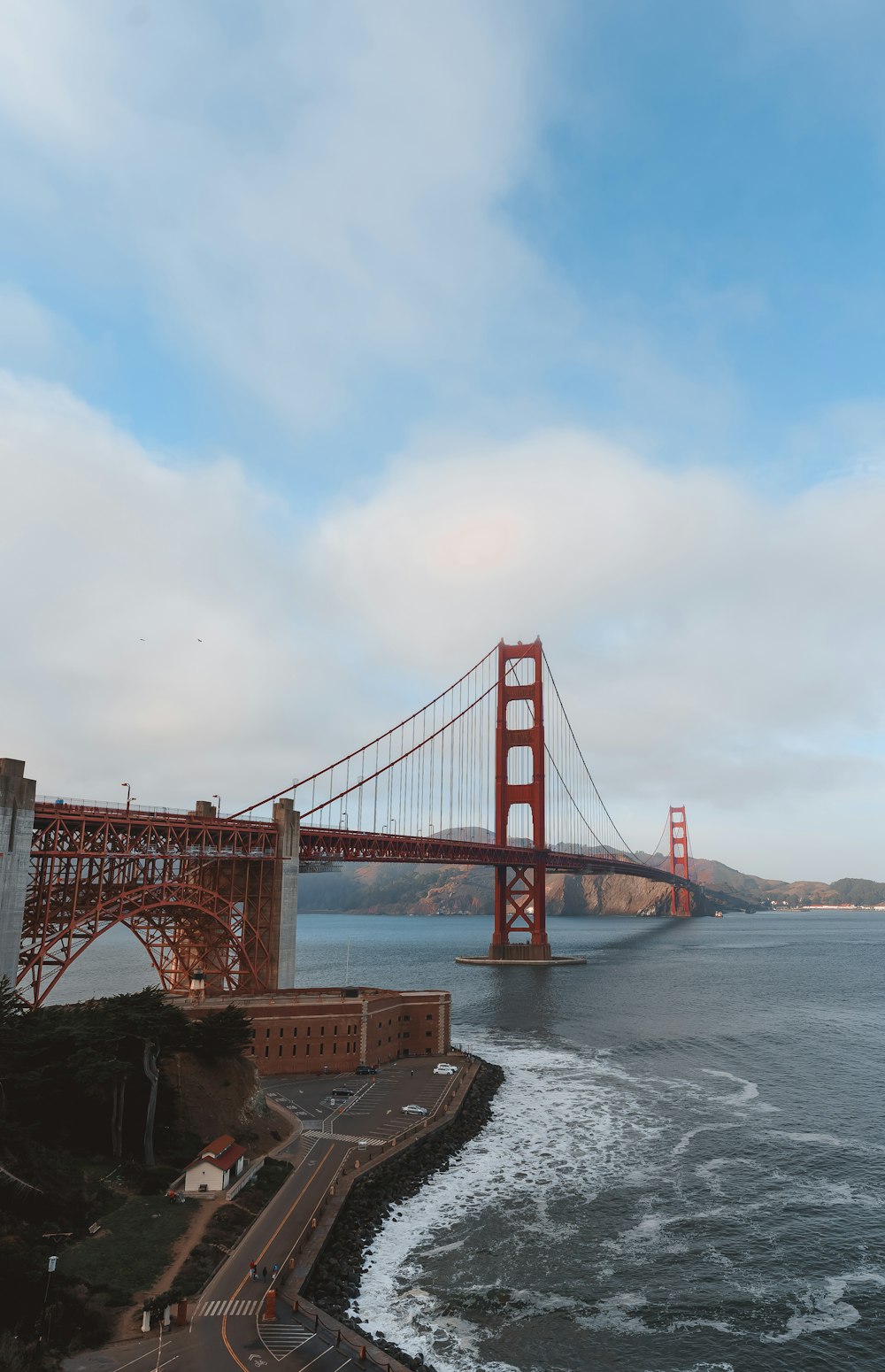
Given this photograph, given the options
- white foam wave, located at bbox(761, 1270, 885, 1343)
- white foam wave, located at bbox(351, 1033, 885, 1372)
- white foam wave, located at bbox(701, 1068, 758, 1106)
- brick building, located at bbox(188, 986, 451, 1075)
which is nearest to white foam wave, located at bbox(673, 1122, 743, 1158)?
white foam wave, located at bbox(351, 1033, 885, 1372)

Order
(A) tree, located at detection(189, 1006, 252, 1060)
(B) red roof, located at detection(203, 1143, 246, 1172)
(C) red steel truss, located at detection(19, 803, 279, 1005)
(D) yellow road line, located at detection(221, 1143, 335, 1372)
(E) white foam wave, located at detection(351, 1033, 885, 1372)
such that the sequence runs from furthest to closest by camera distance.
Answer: (C) red steel truss, located at detection(19, 803, 279, 1005)
(A) tree, located at detection(189, 1006, 252, 1060)
(B) red roof, located at detection(203, 1143, 246, 1172)
(E) white foam wave, located at detection(351, 1033, 885, 1372)
(D) yellow road line, located at detection(221, 1143, 335, 1372)

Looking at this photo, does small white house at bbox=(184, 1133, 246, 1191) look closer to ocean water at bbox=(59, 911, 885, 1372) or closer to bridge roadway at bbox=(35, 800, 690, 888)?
ocean water at bbox=(59, 911, 885, 1372)

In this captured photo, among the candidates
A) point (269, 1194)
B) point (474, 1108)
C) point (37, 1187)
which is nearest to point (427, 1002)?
point (474, 1108)

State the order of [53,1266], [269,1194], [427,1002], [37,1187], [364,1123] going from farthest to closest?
[427,1002] < [364,1123] < [269,1194] < [37,1187] < [53,1266]

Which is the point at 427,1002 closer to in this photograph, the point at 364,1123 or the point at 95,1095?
the point at 364,1123

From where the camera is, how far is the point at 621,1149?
50.0 meters

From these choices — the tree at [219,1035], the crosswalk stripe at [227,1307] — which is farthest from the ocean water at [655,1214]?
the tree at [219,1035]

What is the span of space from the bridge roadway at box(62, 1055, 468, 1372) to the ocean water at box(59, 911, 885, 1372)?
3.63m

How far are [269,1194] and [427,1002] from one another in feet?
97.1

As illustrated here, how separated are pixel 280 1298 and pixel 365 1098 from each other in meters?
25.1

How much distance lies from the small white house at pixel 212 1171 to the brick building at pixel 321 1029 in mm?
16341

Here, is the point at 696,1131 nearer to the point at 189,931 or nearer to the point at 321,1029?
the point at 321,1029

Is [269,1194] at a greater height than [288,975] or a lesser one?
lesser

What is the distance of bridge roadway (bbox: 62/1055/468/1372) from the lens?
84.2 feet
